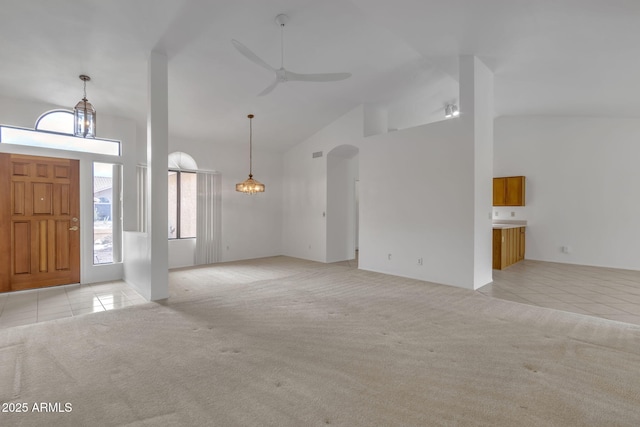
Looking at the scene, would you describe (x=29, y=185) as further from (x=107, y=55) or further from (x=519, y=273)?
(x=519, y=273)

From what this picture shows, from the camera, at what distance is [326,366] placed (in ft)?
8.24

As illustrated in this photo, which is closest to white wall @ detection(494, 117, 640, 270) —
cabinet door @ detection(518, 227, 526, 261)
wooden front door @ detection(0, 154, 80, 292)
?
cabinet door @ detection(518, 227, 526, 261)

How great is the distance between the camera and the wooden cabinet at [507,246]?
6266 millimetres

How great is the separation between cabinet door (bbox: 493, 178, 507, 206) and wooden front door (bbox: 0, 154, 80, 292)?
9.13 meters

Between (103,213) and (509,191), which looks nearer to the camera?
(103,213)

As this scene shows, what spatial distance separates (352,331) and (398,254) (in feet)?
9.67

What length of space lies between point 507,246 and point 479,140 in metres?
2.91

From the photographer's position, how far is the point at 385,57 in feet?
16.2

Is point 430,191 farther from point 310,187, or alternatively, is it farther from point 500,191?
point 500,191

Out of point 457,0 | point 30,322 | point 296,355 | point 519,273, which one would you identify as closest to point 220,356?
point 296,355

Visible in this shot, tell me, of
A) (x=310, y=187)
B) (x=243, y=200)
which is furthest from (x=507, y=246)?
(x=243, y=200)

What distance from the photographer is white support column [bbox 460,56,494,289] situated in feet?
15.7

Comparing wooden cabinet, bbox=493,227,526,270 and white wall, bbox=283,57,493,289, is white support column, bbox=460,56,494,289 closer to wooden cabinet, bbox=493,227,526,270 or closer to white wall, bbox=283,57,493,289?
white wall, bbox=283,57,493,289

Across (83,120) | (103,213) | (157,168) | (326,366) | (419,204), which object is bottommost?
(326,366)
